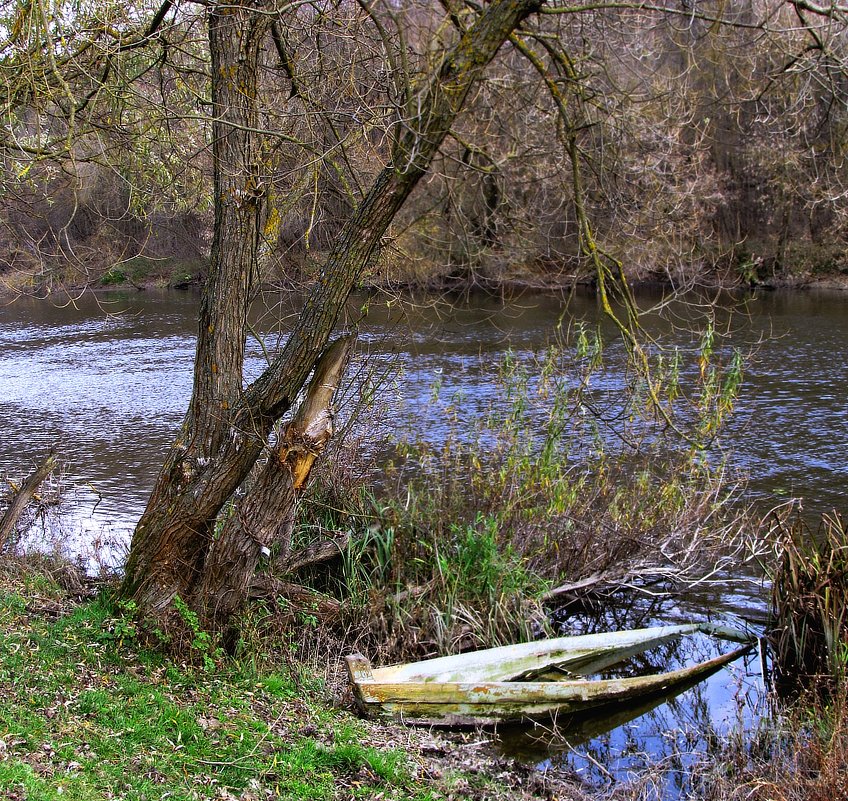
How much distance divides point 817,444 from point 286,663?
9459mm

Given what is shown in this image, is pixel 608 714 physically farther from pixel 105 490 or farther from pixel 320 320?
pixel 105 490

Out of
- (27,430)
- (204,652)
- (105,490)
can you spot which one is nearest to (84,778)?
(204,652)

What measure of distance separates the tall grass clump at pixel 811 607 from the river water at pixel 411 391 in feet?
1.44

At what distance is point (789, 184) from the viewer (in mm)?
28062

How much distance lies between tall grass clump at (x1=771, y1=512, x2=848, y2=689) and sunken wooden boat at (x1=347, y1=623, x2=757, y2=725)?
22.9 inches

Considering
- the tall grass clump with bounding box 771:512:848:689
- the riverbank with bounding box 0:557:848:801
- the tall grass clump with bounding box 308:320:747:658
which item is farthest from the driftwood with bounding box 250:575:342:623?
the tall grass clump with bounding box 771:512:848:689

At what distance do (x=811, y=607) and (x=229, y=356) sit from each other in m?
4.64

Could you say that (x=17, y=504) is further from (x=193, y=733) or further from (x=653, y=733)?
(x=653, y=733)

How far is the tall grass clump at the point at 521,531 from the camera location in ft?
22.9

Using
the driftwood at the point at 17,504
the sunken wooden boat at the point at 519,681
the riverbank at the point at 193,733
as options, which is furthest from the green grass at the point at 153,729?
the driftwood at the point at 17,504

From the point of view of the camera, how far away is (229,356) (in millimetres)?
6191

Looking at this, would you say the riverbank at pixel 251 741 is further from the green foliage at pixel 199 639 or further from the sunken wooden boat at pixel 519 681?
the sunken wooden boat at pixel 519 681

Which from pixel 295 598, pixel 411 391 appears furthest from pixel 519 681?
pixel 411 391

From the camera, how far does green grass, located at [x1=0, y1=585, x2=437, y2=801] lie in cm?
435
